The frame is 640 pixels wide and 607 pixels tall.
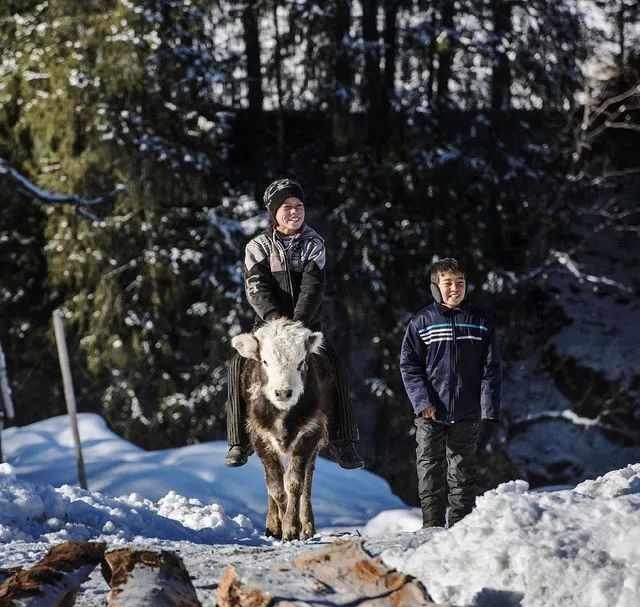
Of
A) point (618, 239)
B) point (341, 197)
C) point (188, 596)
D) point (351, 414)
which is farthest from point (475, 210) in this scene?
point (188, 596)

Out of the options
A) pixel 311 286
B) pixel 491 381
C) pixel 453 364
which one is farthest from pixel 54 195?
pixel 491 381

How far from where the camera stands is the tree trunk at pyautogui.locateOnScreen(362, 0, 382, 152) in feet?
62.3

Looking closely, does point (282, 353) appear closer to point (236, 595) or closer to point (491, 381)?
point (491, 381)

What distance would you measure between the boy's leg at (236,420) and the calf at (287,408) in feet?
0.16

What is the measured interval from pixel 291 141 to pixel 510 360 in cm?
650

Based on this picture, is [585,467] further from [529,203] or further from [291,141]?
[291,141]

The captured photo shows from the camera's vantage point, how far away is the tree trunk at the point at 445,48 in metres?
18.9

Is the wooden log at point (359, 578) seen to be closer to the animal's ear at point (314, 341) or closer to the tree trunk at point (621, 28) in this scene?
the animal's ear at point (314, 341)

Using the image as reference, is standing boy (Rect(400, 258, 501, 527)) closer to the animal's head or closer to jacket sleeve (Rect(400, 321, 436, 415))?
jacket sleeve (Rect(400, 321, 436, 415))

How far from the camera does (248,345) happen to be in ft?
23.0

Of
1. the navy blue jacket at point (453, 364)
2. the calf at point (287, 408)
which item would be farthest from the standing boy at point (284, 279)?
the navy blue jacket at point (453, 364)

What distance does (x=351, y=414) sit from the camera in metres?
7.62

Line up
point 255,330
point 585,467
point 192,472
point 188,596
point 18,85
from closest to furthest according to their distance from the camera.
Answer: point 188,596 < point 255,330 < point 192,472 < point 18,85 < point 585,467

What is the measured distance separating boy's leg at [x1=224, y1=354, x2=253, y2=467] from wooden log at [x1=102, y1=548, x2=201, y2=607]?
2706mm
